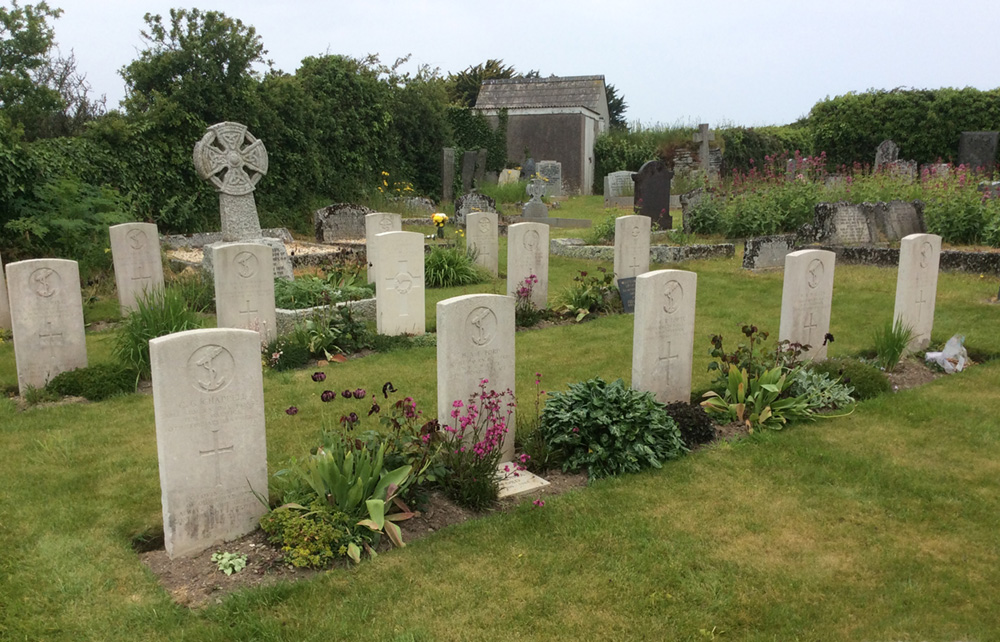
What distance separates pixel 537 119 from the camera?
30750 mm

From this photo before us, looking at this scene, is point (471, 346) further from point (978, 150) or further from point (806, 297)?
point (978, 150)

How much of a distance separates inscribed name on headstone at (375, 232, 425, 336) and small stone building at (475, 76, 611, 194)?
2260 cm

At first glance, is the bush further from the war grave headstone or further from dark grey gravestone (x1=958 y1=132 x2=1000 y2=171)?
dark grey gravestone (x1=958 y1=132 x2=1000 y2=171)

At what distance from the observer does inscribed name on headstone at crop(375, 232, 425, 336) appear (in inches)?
342

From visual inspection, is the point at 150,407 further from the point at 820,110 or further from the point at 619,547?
the point at 820,110

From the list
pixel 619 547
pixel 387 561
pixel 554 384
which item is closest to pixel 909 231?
pixel 554 384

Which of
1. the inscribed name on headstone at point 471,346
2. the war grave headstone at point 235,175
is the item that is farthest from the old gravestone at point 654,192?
→ the inscribed name on headstone at point 471,346

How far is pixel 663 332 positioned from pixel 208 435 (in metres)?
3.48

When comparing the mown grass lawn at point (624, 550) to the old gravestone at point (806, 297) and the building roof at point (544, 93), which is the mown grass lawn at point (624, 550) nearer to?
the old gravestone at point (806, 297)

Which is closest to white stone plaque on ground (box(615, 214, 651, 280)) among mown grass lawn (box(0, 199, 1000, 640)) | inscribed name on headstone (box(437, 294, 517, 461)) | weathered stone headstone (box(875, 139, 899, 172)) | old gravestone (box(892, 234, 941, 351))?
old gravestone (box(892, 234, 941, 351))

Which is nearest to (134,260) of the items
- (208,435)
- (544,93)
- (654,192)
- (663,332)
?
(208,435)

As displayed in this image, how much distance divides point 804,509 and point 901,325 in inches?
145

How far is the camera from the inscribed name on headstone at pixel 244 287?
7602 mm

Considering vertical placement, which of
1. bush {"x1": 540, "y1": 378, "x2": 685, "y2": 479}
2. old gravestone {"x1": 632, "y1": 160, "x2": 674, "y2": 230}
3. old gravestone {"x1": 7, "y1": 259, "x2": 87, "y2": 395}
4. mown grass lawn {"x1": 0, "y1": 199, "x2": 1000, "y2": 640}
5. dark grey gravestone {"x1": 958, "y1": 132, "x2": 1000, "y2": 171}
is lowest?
mown grass lawn {"x1": 0, "y1": 199, "x2": 1000, "y2": 640}
